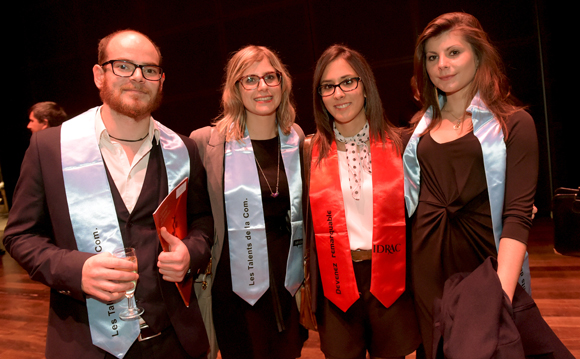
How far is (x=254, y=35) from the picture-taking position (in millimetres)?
4930

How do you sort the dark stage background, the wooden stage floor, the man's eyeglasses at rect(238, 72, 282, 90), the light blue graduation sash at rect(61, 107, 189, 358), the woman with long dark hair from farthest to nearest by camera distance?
the dark stage background, the wooden stage floor, the man's eyeglasses at rect(238, 72, 282, 90), the woman with long dark hair, the light blue graduation sash at rect(61, 107, 189, 358)

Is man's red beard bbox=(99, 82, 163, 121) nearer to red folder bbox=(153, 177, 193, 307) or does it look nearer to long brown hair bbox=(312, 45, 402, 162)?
red folder bbox=(153, 177, 193, 307)

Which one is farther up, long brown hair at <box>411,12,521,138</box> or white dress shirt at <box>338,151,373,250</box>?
long brown hair at <box>411,12,521,138</box>

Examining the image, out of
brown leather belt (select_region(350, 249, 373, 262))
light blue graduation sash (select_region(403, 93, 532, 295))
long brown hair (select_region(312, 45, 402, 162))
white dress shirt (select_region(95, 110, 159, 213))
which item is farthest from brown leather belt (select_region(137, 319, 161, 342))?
light blue graduation sash (select_region(403, 93, 532, 295))

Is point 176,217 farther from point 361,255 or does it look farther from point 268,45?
point 268,45

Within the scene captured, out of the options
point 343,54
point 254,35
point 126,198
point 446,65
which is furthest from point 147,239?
point 254,35

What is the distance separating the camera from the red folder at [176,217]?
127cm

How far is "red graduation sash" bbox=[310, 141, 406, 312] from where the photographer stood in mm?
1684

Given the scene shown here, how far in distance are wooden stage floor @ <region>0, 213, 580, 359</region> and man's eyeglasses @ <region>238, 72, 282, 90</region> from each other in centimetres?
188

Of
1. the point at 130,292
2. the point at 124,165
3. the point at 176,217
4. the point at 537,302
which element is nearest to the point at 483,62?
the point at 176,217

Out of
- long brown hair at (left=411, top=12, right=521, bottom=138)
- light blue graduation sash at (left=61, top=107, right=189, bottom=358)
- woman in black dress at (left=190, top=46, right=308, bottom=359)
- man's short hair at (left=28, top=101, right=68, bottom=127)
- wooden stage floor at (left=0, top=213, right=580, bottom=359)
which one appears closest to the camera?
light blue graduation sash at (left=61, top=107, right=189, bottom=358)

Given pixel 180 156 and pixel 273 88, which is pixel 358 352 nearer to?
pixel 180 156

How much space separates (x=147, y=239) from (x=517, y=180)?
1.41 m

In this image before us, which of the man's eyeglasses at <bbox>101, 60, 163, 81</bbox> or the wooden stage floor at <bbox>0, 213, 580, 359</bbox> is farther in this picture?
the wooden stage floor at <bbox>0, 213, 580, 359</bbox>
